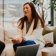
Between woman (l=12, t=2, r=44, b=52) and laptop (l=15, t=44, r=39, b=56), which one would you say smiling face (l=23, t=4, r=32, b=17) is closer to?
woman (l=12, t=2, r=44, b=52)

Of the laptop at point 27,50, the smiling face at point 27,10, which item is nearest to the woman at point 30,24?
the smiling face at point 27,10

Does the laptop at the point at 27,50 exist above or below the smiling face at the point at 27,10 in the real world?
below

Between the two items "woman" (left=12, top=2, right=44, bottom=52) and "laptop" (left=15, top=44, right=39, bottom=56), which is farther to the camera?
"woman" (left=12, top=2, right=44, bottom=52)

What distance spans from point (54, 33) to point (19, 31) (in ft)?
3.47

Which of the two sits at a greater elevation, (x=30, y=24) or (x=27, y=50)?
(x=30, y=24)

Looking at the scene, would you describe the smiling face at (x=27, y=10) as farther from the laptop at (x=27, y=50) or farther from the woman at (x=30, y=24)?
the laptop at (x=27, y=50)

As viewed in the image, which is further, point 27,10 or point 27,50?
point 27,10

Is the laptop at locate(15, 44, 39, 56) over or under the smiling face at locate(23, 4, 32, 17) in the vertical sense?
under

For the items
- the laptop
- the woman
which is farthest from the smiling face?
the laptop

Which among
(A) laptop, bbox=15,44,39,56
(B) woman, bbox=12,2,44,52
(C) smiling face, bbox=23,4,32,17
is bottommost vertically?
(A) laptop, bbox=15,44,39,56

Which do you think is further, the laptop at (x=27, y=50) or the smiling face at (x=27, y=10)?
the smiling face at (x=27, y=10)

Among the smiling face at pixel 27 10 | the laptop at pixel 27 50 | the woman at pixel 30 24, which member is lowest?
the laptop at pixel 27 50

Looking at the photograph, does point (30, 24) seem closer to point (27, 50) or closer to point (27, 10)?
point (27, 10)

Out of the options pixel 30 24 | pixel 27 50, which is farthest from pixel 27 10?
pixel 27 50
